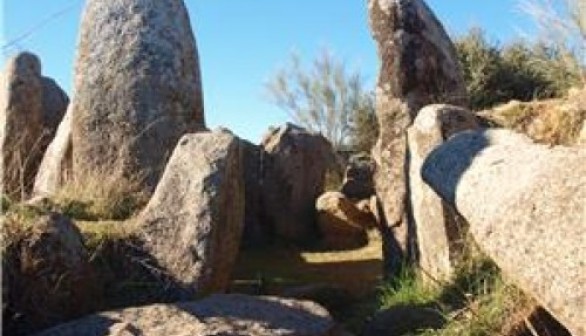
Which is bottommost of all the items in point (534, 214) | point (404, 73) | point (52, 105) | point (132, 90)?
point (534, 214)

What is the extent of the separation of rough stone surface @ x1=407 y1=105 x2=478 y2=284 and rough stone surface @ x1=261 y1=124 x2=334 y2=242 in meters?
3.14

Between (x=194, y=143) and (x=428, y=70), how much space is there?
6.91ft

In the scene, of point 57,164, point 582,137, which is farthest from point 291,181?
point 582,137

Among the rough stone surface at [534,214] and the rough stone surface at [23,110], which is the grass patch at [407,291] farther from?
the rough stone surface at [23,110]

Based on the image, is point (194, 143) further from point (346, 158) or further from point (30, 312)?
point (346, 158)

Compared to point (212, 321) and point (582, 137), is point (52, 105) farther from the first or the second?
point (582, 137)

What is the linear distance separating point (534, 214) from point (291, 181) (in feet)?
20.4

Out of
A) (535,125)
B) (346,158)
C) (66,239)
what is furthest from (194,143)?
(346,158)

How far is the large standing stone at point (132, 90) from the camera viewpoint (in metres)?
8.88

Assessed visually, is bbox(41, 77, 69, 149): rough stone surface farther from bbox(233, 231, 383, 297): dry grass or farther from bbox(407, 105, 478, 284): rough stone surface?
bbox(407, 105, 478, 284): rough stone surface

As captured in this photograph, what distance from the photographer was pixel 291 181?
32.9ft

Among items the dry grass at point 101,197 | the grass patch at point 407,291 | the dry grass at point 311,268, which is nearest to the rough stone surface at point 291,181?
the dry grass at point 311,268

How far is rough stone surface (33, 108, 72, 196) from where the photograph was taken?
9383mm

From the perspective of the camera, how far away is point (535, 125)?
22.0ft
